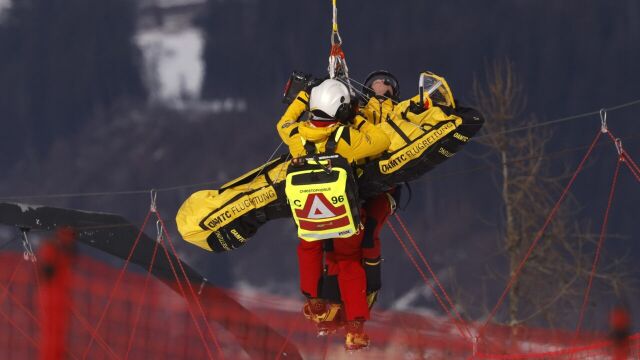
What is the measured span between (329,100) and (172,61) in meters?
14.1

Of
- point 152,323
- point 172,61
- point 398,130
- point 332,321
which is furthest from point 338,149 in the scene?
point 172,61

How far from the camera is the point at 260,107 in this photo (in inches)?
795

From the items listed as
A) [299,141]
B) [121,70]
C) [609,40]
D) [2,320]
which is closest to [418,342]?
[2,320]

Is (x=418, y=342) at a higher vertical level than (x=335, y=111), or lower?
lower

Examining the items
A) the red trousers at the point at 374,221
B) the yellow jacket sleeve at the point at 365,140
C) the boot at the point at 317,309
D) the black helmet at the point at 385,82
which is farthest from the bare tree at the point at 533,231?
the yellow jacket sleeve at the point at 365,140

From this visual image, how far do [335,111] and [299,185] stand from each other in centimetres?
47

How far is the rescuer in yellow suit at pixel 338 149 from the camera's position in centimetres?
694

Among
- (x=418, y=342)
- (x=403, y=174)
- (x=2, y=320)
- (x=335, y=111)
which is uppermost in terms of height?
(x=335, y=111)

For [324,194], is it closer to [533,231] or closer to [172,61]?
[533,231]

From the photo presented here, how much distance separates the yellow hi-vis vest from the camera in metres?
6.90

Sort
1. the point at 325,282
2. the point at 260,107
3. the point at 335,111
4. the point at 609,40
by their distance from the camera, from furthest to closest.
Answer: the point at 260,107 < the point at 609,40 < the point at 325,282 < the point at 335,111

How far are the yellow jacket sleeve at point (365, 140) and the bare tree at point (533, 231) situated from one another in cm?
773

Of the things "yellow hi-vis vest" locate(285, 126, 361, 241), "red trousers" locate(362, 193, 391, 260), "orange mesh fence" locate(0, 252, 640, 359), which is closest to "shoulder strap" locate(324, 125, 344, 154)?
"yellow hi-vis vest" locate(285, 126, 361, 241)

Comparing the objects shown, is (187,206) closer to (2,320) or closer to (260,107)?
(2,320)
